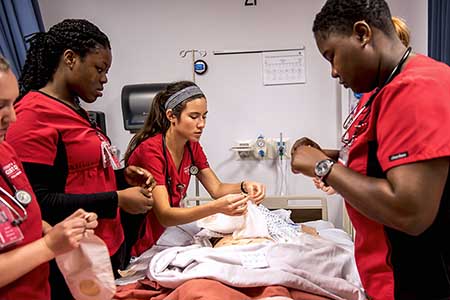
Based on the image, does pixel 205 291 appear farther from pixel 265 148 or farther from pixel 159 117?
pixel 265 148

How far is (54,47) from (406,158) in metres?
1.10

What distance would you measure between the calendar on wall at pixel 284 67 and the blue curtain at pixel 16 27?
1.60 meters

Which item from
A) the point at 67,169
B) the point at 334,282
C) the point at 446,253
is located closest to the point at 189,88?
the point at 67,169

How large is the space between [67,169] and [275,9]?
225cm

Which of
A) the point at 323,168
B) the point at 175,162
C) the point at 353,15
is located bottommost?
the point at 175,162

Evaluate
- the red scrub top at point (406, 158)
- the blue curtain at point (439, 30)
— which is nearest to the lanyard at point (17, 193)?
the red scrub top at point (406, 158)

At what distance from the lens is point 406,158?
2.50 ft

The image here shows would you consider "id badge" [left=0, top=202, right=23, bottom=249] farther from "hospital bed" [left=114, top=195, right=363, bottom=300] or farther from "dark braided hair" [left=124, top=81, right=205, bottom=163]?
"dark braided hair" [left=124, top=81, right=205, bottom=163]

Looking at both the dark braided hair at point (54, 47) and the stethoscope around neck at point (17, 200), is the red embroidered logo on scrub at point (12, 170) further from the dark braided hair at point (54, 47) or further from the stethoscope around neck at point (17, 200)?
the dark braided hair at point (54, 47)

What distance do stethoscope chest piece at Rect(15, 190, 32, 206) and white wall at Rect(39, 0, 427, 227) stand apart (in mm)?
2297

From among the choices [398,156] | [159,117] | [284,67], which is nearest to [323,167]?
[398,156]

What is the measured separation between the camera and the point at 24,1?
255 centimetres

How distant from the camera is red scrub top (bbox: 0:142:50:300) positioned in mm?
915

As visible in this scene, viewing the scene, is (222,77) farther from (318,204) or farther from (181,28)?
(318,204)
